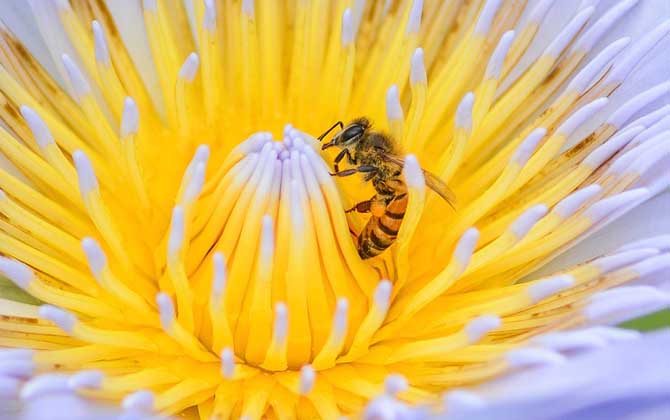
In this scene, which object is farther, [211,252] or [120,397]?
[211,252]

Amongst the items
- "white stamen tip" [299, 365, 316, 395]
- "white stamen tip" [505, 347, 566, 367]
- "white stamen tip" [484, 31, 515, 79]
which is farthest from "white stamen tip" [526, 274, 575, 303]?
"white stamen tip" [484, 31, 515, 79]

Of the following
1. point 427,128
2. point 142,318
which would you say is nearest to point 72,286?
point 142,318

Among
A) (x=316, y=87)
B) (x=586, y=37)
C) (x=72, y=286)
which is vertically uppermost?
(x=316, y=87)

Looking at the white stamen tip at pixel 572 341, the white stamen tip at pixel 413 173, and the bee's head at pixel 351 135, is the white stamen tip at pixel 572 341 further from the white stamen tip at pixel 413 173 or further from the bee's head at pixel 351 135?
the bee's head at pixel 351 135

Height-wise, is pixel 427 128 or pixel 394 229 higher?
pixel 427 128

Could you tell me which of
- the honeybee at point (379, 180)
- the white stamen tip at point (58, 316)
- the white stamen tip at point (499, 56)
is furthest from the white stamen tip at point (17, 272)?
the white stamen tip at point (499, 56)

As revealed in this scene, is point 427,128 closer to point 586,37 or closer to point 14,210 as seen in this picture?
point 586,37
